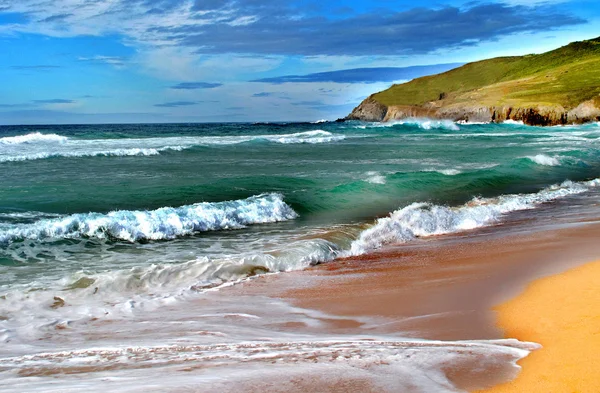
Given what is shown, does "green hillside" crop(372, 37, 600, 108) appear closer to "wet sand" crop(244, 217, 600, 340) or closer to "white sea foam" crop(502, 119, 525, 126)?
"white sea foam" crop(502, 119, 525, 126)

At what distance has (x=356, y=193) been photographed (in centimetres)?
1530

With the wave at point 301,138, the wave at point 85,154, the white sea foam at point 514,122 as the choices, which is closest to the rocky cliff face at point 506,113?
the white sea foam at point 514,122

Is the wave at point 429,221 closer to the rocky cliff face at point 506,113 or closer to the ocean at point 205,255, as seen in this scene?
the ocean at point 205,255

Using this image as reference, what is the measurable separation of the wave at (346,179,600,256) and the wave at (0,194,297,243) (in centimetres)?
286

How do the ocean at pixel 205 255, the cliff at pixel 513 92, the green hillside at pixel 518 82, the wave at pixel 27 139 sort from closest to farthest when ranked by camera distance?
the ocean at pixel 205 255, the wave at pixel 27 139, the cliff at pixel 513 92, the green hillside at pixel 518 82

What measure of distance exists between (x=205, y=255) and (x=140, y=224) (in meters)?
2.36

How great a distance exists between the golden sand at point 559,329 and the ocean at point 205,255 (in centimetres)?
28

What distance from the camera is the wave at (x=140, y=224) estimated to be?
32.7ft

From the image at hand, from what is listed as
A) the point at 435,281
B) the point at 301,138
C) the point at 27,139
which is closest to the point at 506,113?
the point at 301,138

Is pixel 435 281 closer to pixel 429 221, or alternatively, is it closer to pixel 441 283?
pixel 441 283

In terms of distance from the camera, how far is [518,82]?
11394cm

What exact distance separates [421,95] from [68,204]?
465 feet

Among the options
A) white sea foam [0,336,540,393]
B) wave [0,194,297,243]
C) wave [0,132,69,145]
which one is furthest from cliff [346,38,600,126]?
white sea foam [0,336,540,393]

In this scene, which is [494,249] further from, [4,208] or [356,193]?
[4,208]
